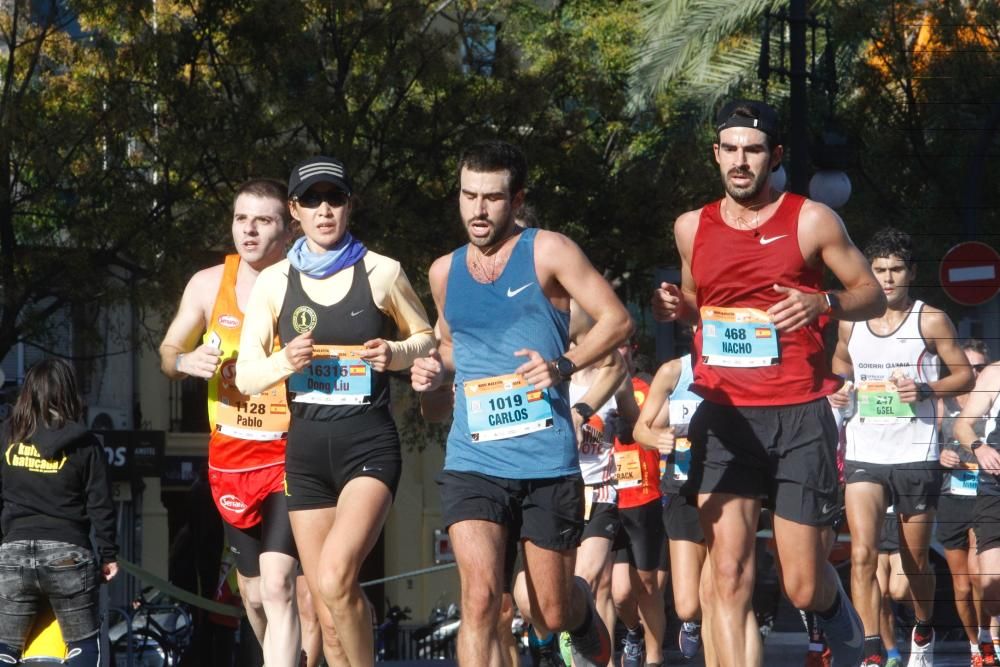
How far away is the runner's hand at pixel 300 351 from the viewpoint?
6.77 meters

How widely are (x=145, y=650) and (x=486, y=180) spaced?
9864mm

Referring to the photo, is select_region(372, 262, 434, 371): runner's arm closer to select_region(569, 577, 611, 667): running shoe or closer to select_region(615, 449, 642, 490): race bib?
select_region(569, 577, 611, 667): running shoe

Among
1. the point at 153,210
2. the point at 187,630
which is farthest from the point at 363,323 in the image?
the point at 153,210

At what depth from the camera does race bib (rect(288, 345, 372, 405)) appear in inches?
279

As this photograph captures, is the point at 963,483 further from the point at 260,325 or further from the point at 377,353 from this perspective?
the point at 260,325

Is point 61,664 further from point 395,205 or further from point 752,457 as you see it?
point 395,205

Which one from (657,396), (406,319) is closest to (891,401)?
(657,396)

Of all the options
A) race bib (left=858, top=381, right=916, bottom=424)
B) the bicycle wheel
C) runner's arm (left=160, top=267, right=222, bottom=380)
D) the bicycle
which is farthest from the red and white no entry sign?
the bicycle wheel

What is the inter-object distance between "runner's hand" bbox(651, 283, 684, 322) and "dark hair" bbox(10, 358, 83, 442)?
3.77m

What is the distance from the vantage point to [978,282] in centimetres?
Result: 1198

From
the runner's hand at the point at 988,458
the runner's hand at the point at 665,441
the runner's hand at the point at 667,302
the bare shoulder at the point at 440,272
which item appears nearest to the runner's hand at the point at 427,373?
the bare shoulder at the point at 440,272

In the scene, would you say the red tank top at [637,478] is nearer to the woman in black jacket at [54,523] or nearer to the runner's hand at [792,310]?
the woman in black jacket at [54,523]

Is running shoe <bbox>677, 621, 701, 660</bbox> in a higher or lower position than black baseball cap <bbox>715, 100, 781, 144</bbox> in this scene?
lower

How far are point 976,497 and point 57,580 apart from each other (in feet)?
18.3
